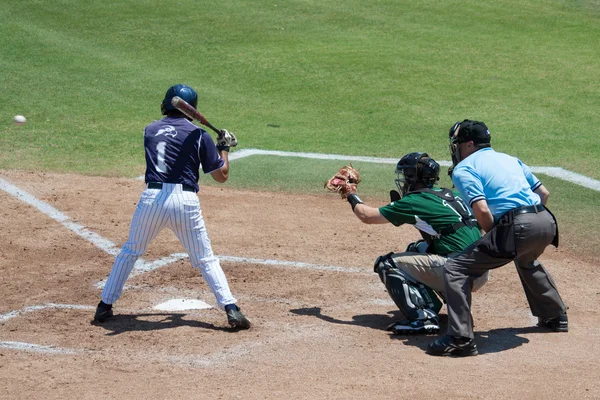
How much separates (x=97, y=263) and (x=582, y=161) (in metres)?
7.69

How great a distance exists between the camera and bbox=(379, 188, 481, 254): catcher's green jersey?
7125 mm

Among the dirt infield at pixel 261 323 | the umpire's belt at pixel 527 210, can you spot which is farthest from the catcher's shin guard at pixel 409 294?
the umpire's belt at pixel 527 210

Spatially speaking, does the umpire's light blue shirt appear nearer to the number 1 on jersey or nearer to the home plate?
the number 1 on jersey

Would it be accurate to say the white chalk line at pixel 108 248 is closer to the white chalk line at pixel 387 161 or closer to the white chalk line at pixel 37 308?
the white chalk line at pixel 37 308

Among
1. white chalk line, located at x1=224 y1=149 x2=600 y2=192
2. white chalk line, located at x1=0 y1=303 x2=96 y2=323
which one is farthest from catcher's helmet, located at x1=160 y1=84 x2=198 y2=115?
white chalk line, located at x1=224 y1=149 x2=600 y2=192

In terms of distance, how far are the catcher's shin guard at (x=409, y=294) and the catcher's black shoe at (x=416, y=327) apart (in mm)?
33

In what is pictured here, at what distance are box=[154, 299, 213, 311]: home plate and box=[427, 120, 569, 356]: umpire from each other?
220 centimetres

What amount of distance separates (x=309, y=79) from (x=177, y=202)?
11.2 metres

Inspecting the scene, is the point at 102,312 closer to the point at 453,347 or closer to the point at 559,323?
the point at 453,347

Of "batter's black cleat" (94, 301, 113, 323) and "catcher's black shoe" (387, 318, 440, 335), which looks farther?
"batter's black cleat" (94, 301, 113, 323)

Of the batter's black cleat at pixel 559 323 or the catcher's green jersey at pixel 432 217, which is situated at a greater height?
the catcher's green jersey at pixel 432 217

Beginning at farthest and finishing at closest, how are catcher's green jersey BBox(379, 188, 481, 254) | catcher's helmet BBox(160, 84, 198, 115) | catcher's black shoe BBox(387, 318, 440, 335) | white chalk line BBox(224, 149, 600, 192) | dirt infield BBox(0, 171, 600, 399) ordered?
white chalk line BBox(224, 149, 600, 192) < catcher's helmet BBox(160, 84, 198, 115) < catcher's black shoe BBox(387, 318, 440, 335) < catcher's green jersey BBox(379, 188, 481, 254) < dirt infield BBox(0, 171, 600, 399)

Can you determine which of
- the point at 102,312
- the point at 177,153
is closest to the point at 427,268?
the point at 177,153

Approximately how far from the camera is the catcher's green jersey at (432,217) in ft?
23.4
